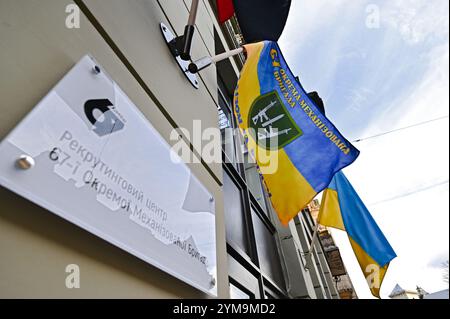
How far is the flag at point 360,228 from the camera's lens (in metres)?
3.90

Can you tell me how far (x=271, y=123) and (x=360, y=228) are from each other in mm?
2658

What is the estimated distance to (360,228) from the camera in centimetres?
398

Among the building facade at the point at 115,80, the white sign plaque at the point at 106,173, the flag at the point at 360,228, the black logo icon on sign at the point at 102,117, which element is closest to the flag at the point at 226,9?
the building facade at the point at 115,80

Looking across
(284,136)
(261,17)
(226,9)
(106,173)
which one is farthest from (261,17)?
(106,173)

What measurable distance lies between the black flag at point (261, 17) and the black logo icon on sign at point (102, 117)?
1644 mm

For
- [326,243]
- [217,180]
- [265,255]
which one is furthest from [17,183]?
[326,243]

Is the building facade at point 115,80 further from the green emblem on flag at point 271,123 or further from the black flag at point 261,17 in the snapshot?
the black flag at point 261,17

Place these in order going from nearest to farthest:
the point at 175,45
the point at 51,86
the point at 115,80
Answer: the point at 51,86 → the point at 115,80 → the point at 175,45

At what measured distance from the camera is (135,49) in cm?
136

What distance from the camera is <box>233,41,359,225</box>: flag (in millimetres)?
2199

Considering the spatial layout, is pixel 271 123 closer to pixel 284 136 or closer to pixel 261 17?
pixel 284 136

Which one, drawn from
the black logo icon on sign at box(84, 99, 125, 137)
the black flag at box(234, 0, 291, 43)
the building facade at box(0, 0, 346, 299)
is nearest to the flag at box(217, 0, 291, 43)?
the black flag at box(234, 0, 291, 43)

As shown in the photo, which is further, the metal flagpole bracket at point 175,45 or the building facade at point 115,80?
the metal flagpole bracket at point 175,45

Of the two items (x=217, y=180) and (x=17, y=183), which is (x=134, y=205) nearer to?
(x=17, y=183)
